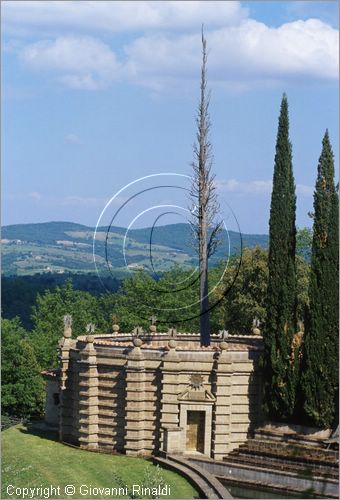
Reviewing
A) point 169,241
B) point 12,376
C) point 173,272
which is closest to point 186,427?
point 12,376

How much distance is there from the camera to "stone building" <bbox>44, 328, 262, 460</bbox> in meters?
42.0

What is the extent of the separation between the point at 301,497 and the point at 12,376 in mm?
31428

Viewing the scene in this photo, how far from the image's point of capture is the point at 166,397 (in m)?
42.2

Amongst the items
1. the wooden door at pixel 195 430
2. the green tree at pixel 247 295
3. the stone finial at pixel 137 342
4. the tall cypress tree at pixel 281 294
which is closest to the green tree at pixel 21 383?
the green tree at pixel 247 295

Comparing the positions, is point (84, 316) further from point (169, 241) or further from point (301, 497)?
point (169, 241)

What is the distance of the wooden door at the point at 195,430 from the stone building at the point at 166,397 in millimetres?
39

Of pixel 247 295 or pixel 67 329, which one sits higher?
pixel 247 295

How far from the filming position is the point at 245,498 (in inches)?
1522

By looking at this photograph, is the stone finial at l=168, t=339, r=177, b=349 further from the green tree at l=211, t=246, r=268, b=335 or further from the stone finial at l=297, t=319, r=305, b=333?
the green tree at l=211, t=246, r=268, b=335

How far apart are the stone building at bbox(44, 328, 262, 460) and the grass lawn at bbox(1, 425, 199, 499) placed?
1162 mm

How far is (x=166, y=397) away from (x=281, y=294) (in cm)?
602

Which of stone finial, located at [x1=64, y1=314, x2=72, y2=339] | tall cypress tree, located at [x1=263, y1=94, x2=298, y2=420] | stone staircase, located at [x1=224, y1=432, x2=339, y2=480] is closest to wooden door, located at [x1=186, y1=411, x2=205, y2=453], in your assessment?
stone staircase, located at [x1=224, y1=432, x2=339, y2=480]

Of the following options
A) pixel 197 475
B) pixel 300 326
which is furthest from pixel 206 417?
pixel 300 326

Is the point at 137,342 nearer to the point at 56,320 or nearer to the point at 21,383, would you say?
the point at 21,383
